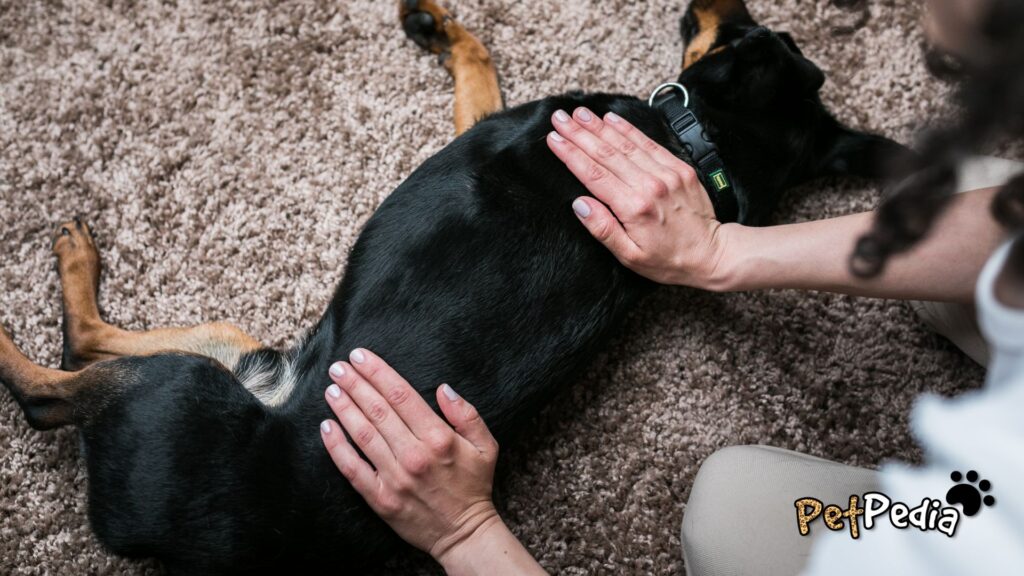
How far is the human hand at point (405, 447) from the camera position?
1.27m

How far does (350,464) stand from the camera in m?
1.26

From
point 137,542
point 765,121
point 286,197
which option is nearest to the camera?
point 137,542

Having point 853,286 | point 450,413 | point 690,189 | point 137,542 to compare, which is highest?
point 690,189

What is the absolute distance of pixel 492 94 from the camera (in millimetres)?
1816

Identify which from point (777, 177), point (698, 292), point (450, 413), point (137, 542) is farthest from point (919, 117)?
point (137, 542)

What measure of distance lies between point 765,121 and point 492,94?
671 millimetres

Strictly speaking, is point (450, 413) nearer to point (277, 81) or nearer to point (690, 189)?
point (690, 189)

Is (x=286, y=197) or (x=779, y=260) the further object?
(x=286, y=197)

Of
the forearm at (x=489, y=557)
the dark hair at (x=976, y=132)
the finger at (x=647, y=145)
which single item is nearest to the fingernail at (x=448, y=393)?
the forearm at (x=489, y=557)

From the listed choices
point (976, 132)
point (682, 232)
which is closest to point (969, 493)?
Answer: point (976, 132)

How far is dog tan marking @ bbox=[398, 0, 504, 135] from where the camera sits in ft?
5.90

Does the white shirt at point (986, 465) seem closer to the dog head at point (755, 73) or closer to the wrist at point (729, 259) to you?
the wrist at point (729, 259)

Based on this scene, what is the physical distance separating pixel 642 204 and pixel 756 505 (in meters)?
0.60

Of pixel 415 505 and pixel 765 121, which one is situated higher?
pixel 765 121
